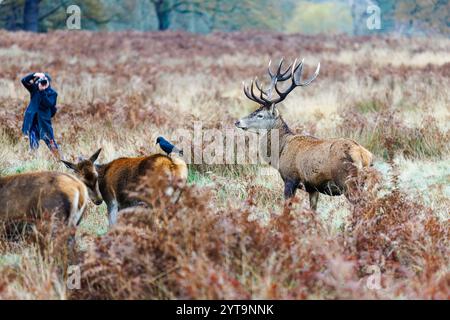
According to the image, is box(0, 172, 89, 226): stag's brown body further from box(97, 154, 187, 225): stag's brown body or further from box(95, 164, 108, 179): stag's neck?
box(95, 164, 108, 179): stag's neck

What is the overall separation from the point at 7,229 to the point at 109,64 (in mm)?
16290

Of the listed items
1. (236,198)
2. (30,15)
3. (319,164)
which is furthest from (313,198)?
(30,15)

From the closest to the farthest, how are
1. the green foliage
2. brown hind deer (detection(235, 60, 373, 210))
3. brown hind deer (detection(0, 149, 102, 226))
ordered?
brown hind deer (detection(0, 149, 102, 226))
brown hind deer (detection(235, 60, 373, 210))
the green foliage

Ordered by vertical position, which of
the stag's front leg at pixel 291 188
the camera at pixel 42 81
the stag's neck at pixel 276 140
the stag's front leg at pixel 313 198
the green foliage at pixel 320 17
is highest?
the green foliage at pixel 320 17

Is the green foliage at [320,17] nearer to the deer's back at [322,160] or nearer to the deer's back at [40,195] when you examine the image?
the deer's back at [322,160]

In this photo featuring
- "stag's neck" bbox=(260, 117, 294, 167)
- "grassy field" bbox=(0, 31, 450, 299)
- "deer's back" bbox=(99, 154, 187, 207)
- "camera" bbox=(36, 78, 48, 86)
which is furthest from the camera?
"camera" bbox=(36, 78, 48, 86)

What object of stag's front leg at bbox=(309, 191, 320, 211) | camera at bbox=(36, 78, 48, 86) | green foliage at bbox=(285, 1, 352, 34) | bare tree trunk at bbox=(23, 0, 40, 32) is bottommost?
stag's front leg at bbox=(309, 191, 320, 211)

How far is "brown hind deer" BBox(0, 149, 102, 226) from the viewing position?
5.68 m

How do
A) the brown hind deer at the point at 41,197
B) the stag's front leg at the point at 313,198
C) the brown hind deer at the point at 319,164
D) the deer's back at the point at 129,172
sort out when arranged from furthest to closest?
1. the stag's front leg at the point at 313,198
2. the brown hind deer at the point at 319,164
3. the deer's back at the point at 129,172
4. the brown hind deer at the point at 41,197

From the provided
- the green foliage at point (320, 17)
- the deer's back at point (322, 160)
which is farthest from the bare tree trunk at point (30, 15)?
the green foliage at point (320, 17)

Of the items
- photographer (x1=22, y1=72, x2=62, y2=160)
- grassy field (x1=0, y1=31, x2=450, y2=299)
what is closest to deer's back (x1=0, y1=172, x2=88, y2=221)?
grassy field (x1=0, y1=31, x2=450, y2=299)

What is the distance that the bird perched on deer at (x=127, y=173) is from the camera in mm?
6316

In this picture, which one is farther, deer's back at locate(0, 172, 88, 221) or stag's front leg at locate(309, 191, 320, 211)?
stag's front leg at locate(309, 191, 320, 211)

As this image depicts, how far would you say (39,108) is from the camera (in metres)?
10.2
